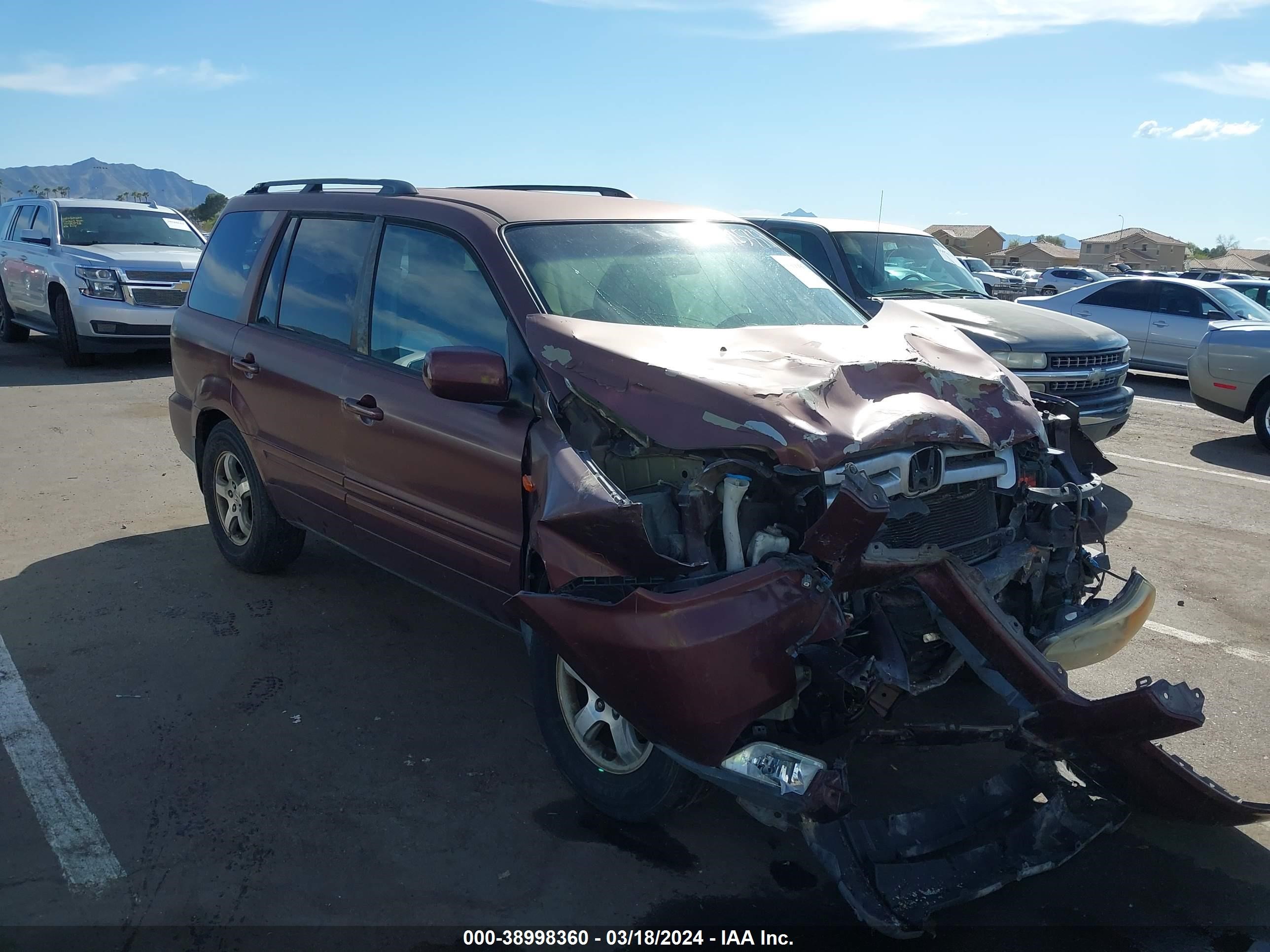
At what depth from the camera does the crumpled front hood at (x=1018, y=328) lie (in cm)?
780

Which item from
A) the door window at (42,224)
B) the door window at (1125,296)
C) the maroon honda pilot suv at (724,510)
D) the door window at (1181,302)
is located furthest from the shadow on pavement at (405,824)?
the door window at (1125,296)

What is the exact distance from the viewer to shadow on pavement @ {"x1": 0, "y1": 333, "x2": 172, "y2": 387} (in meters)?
A: 12.0

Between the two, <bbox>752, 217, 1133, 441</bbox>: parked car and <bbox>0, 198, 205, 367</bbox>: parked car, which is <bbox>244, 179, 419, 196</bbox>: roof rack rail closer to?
<bbox>752, 217, 1133, 441</bbox>: parked car

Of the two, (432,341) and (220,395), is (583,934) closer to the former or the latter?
(432,341)

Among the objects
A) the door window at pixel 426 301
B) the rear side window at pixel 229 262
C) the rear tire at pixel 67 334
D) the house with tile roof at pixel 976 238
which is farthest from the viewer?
the house with tile roof at pixel 976 238

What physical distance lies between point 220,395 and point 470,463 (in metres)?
2.29

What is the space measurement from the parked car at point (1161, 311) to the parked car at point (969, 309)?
4.99 m

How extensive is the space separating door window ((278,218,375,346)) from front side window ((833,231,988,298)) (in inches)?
201

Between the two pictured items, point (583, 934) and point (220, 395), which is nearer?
point (583, 934)

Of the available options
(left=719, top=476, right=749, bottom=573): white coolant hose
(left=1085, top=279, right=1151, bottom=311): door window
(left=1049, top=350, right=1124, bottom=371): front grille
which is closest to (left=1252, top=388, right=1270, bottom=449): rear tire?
(left=1049, top=350, right=1124, bottom=371): front grille

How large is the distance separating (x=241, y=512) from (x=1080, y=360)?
6118mm

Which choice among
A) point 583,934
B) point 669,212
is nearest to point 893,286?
point 669,212

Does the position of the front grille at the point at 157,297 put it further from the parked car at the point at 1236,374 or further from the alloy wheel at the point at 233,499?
the parked car at the point at 1236,374

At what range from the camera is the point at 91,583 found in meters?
5.55
